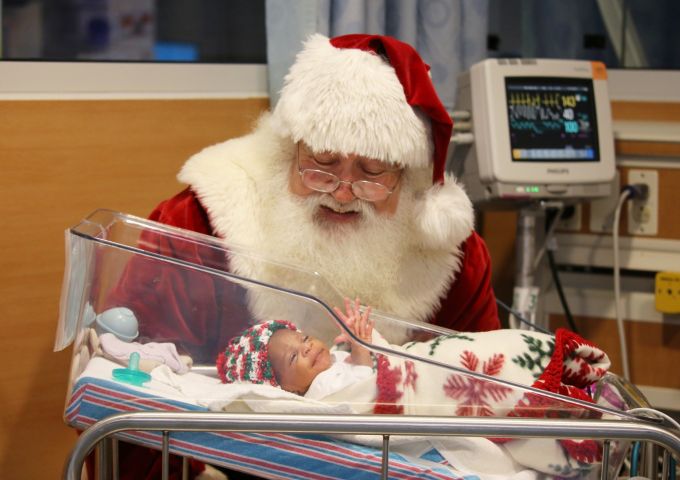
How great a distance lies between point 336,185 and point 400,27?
0.77 meters

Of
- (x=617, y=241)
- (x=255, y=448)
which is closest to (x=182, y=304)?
(x=255, y=448)

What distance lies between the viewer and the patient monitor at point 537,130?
6.72ft

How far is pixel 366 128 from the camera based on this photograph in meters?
1.49

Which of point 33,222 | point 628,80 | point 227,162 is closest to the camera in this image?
point 227,162

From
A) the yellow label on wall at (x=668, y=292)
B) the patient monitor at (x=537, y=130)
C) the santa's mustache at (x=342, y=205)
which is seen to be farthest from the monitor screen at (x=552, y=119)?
the santa's mustache at (x=342, y=205)

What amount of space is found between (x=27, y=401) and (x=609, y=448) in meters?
1.26

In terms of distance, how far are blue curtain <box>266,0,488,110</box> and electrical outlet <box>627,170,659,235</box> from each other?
19.6 inches

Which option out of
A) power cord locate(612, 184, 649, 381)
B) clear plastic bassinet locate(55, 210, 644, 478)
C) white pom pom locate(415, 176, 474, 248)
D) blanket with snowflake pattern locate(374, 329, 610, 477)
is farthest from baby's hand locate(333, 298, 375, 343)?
power cord locate(612, 184, 649, 381)

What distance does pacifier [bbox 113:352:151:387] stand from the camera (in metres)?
1.15

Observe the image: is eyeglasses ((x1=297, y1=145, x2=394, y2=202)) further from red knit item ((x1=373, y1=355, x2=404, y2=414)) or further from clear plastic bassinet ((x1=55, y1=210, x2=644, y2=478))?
red knit item ((x1=373, y1=355, x2=404, y2=414))

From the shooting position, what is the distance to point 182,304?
1.24 meters

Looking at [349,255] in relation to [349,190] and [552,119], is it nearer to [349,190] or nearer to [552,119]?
[349,190]

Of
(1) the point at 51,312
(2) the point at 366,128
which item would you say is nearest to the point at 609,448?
(2) the point at 366,128

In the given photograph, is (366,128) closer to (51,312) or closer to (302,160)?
(302,160)
